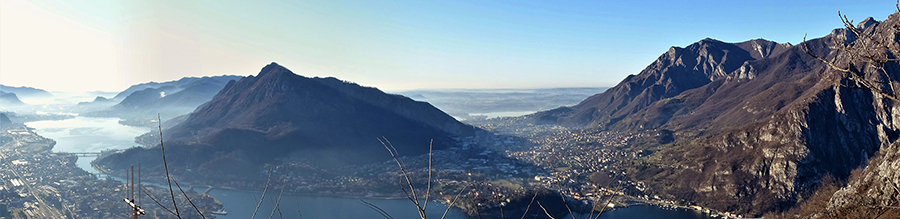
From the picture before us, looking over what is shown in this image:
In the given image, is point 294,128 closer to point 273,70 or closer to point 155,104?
point 273,70

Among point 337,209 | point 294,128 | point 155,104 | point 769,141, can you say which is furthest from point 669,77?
point 155,104

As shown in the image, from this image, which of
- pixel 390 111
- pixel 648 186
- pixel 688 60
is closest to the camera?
pixel 648 186

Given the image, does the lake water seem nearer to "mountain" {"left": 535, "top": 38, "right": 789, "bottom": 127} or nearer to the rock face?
the rock face

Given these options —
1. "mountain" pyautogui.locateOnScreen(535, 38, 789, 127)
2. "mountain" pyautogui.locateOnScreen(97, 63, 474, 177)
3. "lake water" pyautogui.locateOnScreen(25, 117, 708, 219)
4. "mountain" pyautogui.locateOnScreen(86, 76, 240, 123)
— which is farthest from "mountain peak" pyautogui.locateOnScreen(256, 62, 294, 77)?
"mountain" pyautogui.locateOnScreen(535, 38, 789, 127)

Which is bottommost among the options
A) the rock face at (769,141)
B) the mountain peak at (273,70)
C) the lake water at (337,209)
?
the lake water at (337,209)

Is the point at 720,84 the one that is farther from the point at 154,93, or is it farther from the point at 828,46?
the point at 154,93

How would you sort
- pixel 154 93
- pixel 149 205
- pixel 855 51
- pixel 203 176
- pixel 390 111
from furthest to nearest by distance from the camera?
pixel 154 93 < pixel 390 111 < pixel 203 176 < pixel 149 205 < pixel 855 51

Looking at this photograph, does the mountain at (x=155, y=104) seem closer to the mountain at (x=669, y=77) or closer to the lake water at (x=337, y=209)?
the lake water at (x=337, y=209)

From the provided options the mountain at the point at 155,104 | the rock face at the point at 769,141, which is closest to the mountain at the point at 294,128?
the rock face at the point at 769,141

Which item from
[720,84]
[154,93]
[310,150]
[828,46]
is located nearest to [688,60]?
[720,84]
